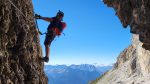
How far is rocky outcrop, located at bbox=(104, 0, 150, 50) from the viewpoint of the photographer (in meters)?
23.6

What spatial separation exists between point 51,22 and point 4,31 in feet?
21.3

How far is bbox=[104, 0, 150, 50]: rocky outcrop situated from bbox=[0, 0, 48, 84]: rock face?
856cm

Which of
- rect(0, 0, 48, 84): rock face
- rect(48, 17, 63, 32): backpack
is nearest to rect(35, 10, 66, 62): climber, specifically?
rect(48, 17, 63, 32): backpack

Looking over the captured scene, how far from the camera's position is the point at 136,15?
24.9 meters

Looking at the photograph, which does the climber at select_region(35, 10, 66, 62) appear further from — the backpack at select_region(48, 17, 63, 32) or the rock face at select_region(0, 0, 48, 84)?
the rock face at select_region(0, 0, 48, 84)

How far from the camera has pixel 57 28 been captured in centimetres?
2020

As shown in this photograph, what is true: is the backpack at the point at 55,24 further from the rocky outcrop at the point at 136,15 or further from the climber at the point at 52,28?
the rocky outcrop at the point at 136,15

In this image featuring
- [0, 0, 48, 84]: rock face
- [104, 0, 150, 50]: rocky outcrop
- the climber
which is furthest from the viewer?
[104, 0, 150, 50]: rocky outcrop

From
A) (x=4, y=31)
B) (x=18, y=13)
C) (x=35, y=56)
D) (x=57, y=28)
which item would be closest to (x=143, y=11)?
(x=57, y=28)

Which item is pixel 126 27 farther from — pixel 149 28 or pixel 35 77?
pixel 35 77

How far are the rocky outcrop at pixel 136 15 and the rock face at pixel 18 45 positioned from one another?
8563 millimetres

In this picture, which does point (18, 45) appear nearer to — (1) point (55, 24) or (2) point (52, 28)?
(2) point (52, 28)

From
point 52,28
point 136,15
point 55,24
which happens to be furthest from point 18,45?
point 136,15

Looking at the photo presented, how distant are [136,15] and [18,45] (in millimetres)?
11763
